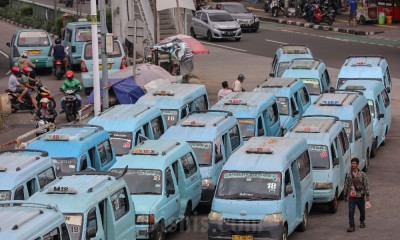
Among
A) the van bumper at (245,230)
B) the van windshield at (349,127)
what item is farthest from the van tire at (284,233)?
the van windshield at (349,127)

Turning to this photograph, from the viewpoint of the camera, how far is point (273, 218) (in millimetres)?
19875

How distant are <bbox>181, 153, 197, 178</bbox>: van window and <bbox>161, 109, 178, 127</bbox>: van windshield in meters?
5.41

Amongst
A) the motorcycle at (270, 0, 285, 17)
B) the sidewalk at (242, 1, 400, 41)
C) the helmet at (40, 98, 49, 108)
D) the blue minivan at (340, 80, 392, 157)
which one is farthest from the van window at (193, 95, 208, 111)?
the motorcycle at (270, 0, 285, 17)

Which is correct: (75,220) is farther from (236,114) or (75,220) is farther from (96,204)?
(236,114)

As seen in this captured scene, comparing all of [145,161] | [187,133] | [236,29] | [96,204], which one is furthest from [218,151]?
[236,29]

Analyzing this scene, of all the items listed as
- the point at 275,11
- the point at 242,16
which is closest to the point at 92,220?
the point at 242,16

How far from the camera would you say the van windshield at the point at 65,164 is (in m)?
22.2

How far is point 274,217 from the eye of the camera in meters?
19.9

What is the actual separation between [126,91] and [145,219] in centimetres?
1216

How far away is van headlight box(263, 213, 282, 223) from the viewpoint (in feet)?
65.2

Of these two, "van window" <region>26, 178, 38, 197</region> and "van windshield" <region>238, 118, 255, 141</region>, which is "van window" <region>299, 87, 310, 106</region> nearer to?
"van windshield" <region>238, 118, 255, 141</region>

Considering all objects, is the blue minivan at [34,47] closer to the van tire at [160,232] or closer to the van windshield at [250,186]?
the van tire at [160,232]

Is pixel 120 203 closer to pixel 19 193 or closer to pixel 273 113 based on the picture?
pixel 19 193

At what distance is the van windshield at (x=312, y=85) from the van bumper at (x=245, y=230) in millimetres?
13974
